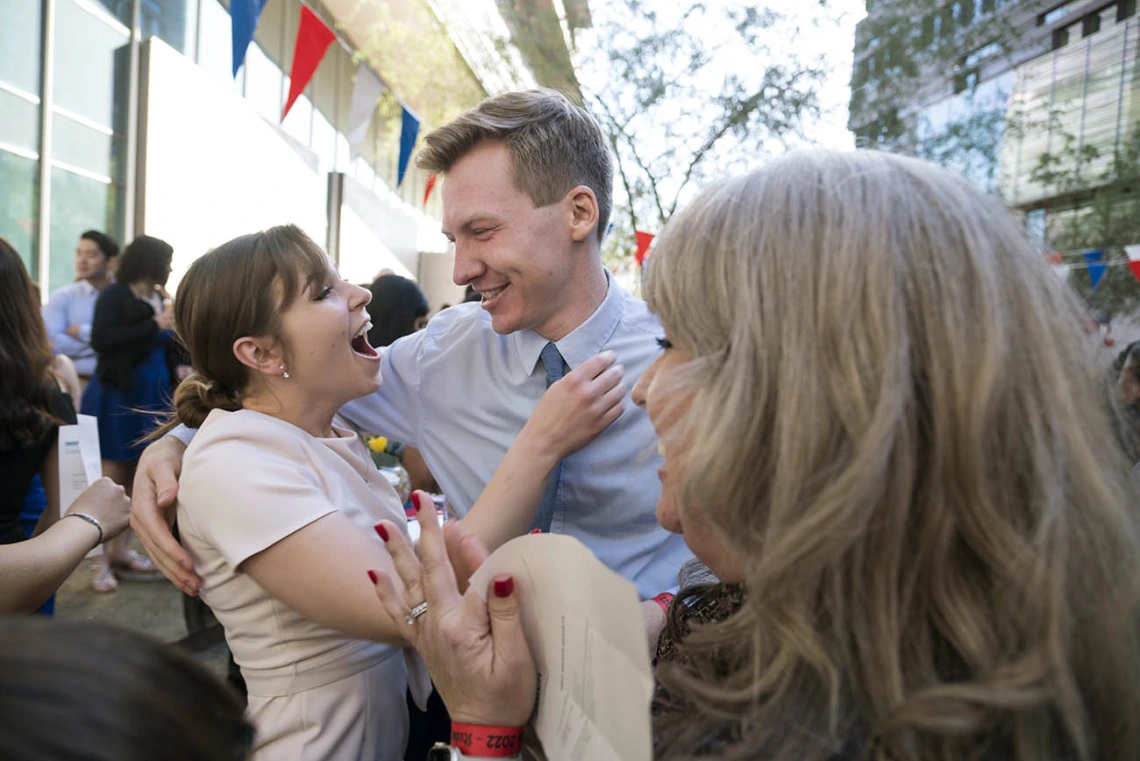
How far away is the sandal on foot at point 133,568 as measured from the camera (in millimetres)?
4992

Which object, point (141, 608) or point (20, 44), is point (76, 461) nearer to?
point (141, 608)

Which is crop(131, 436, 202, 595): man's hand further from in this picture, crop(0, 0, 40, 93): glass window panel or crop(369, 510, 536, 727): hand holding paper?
crop(0, 0, 40, 93): glass window panel

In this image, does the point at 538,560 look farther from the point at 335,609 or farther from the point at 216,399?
the point at 216,399

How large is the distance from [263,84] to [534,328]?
34.8ft

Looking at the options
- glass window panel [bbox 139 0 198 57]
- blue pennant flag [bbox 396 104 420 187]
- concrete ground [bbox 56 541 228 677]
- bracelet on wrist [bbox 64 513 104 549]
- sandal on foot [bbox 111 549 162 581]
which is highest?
glass window panel [bbox 139 0 198 57]

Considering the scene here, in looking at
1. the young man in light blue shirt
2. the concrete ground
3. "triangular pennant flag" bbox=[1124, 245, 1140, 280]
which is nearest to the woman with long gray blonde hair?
the young man in light blue shirt

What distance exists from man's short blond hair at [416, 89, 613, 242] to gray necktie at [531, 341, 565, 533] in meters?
0.36

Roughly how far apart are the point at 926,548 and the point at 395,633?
84cm

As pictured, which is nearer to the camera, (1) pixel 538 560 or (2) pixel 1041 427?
(2) pixel 1041 427

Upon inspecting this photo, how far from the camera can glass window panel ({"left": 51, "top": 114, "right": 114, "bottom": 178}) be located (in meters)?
7.10

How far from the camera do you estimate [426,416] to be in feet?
6.76

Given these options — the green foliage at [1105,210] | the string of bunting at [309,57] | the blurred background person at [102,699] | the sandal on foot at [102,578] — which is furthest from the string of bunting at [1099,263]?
the sandal on foot at [102,578]

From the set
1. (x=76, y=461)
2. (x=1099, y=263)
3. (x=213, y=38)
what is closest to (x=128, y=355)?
(x=76, y=461)

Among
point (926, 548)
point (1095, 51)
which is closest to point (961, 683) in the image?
point (926, 548)
